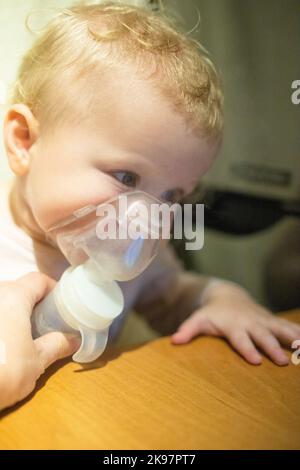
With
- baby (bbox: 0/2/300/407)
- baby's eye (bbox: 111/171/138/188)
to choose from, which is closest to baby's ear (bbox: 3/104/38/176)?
baby (bbox: 0/2/300/407)

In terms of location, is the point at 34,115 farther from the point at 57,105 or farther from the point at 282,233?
the point at 282,233

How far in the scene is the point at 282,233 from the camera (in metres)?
1.07

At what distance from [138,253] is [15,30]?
300 mm

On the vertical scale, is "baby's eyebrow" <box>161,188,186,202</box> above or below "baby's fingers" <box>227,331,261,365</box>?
above

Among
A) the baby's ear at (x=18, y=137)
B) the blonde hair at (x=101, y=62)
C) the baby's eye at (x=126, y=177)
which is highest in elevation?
the blonde hair at (x=101, y=62)

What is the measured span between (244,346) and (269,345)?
3 centimetres

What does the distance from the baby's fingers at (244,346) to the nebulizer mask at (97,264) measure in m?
0.17

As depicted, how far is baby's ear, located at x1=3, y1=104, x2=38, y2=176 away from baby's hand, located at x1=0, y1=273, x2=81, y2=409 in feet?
0.46

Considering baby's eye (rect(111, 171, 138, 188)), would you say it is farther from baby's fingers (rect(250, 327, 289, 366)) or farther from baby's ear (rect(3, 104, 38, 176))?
baby's fingers (rect(250, 327, 289, 366))

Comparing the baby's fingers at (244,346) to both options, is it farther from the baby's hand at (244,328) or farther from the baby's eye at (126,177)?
the baby's eye at (126,177)

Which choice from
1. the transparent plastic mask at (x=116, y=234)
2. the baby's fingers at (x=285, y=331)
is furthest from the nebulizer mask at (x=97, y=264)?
the baby's fingers at (x=285, y=331)

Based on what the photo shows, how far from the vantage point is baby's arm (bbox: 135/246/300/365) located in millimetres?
628

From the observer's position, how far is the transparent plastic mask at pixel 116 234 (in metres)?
0.52

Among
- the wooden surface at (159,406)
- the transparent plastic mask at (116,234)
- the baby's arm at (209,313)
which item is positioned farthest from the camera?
the baby's arm at (209,313)
